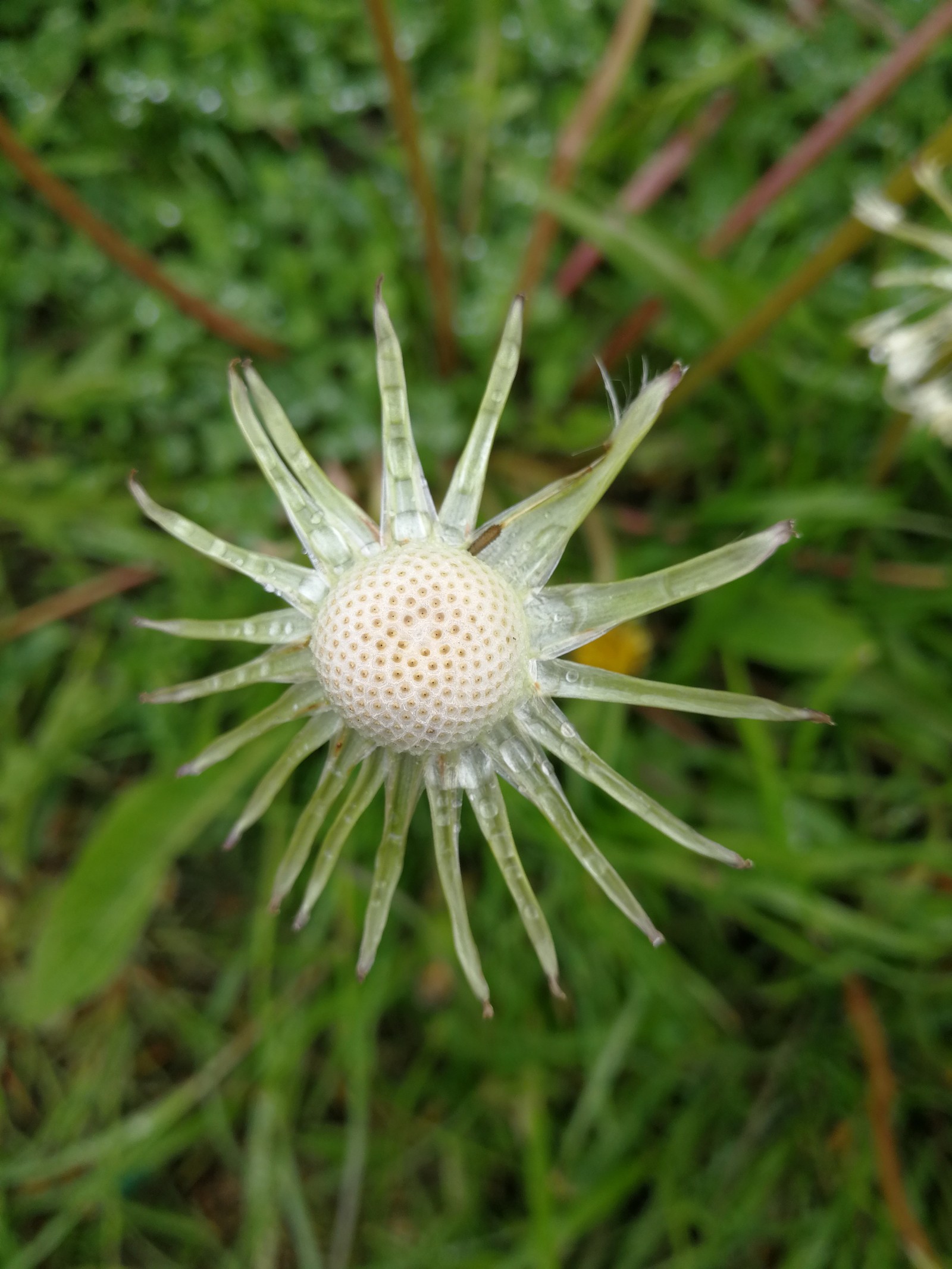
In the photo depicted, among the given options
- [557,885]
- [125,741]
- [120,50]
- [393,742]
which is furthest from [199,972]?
[120,50]

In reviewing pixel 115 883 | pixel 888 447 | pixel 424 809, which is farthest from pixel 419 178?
pixel 115 883

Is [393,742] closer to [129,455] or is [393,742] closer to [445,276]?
[445,276]

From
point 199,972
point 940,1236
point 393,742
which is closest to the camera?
point 393,742

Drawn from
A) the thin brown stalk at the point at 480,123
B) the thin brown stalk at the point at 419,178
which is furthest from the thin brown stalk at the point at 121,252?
the thin brown stalk at the point at 480,123

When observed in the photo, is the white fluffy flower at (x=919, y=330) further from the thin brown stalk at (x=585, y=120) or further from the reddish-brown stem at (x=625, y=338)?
the thin brown stalk at (x=585, y=120)

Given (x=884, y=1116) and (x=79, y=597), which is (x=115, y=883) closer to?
(x=79, y=597)

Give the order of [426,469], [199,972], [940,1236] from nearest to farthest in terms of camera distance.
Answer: [940,1236] → [426,469] → [199,972]
